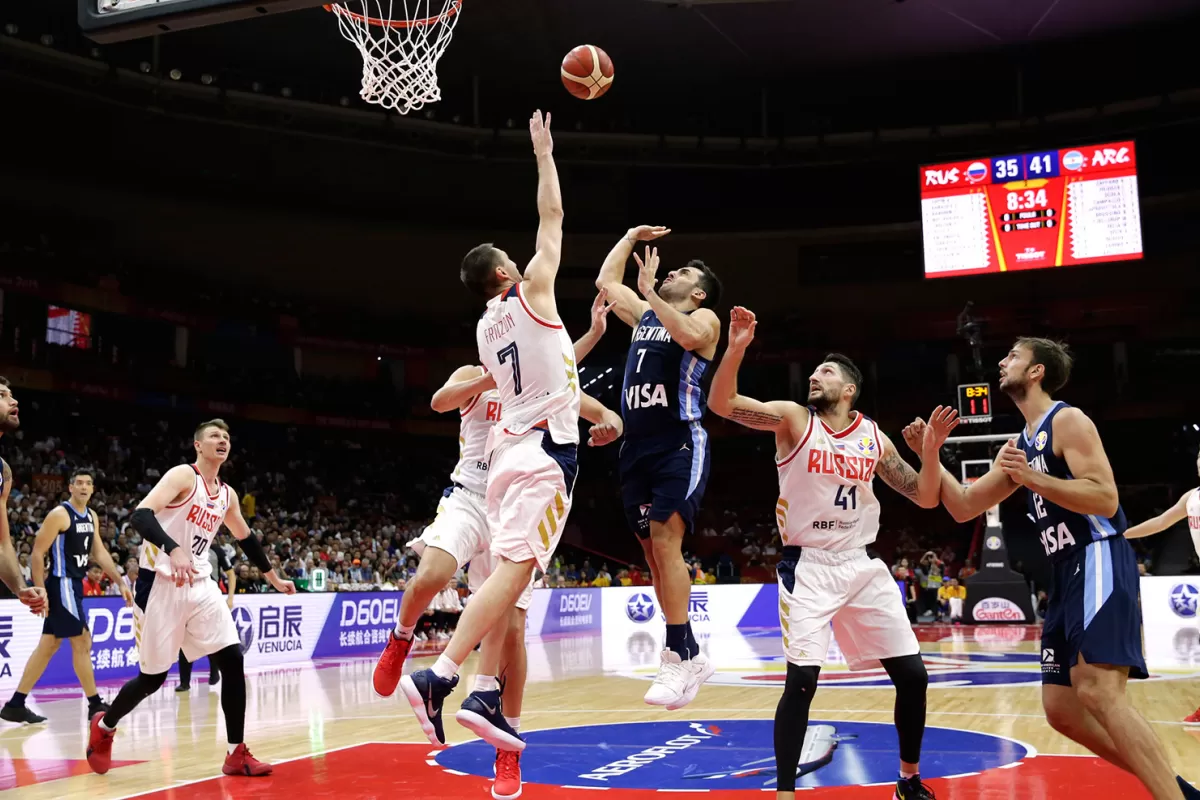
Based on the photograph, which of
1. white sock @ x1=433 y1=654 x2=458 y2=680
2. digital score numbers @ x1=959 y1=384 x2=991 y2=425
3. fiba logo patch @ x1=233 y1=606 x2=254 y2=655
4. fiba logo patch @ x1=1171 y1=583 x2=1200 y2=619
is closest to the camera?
white sock @ x1=433 y1=654 x2=458 y2=680

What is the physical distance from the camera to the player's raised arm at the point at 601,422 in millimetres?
6258

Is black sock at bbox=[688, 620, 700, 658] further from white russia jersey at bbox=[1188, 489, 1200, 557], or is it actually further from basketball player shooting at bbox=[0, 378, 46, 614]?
white russia jersey at bbox=[1188, 489, 1200, 557]

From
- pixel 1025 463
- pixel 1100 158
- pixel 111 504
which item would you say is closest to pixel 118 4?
pixel 1025 463

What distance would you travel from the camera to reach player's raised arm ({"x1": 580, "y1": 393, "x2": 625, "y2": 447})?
6.26 meters

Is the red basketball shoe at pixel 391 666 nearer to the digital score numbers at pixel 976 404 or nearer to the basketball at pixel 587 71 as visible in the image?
the basketball at pixel 587 71

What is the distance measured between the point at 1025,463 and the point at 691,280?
243 centimetres

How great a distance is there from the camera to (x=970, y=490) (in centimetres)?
559

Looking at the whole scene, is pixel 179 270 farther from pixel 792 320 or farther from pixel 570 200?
pixel 792 320

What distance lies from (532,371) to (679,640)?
1850mm

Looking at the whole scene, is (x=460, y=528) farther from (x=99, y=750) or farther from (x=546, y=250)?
(x=99, y=750)


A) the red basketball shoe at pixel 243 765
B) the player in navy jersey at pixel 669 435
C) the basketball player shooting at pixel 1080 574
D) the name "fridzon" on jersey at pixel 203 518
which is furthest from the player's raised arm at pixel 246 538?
the basketball player shooting at pixel 1080 574

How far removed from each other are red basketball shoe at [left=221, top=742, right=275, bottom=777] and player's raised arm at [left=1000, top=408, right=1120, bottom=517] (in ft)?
15.6

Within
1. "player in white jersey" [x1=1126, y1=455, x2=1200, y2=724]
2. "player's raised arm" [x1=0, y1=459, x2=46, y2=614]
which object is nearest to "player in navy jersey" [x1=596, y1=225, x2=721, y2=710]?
"player's raised arm" [x1=0, y1=459, x2=46, y2=614]

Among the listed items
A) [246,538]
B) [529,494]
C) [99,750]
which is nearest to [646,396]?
[529,494]
